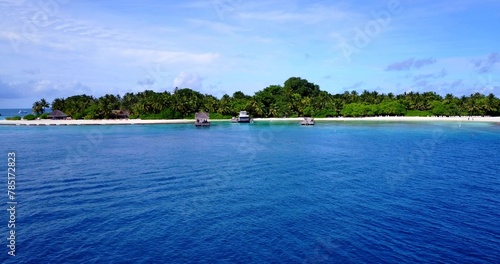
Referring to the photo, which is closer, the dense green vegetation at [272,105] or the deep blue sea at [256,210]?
the deep blue sea at [256,210]

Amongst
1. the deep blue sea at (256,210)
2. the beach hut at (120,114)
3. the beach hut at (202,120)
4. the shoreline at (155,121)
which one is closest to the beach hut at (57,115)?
the shoreline at (155,121)

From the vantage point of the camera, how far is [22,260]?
2150cm

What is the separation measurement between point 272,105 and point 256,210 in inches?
6255

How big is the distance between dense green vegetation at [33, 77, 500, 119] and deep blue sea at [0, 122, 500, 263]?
120 metres

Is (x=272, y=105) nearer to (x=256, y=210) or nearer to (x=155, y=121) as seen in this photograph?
(x=155, y=121)

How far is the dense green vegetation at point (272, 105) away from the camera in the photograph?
568ft

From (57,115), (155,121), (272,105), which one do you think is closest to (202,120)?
(155,121)

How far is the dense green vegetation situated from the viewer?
568 feet

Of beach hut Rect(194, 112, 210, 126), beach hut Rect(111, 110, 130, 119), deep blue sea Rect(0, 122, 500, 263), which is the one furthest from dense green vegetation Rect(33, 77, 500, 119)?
deep blue sea Rect(0, 122, 500, 263)

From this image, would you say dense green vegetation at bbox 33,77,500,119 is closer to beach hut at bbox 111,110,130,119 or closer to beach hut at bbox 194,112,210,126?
beach hut at bbox 111,110,130,119

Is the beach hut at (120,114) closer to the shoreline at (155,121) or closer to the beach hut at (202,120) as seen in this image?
the shoreline at (155,121)

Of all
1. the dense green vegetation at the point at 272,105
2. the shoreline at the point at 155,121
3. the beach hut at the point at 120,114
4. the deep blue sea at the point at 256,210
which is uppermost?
the dense green vegetation at the point at 272,105

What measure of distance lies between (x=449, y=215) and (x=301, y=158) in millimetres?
31547

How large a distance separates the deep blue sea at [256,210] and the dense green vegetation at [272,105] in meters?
120
